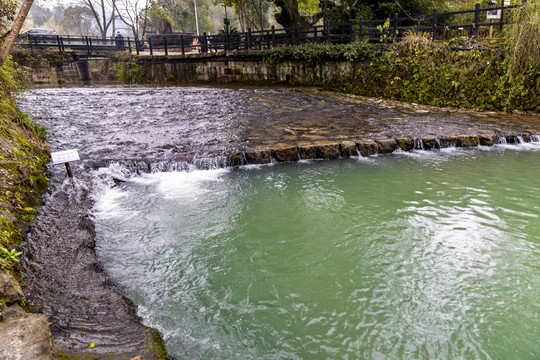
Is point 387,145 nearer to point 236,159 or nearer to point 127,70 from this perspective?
point 236,159

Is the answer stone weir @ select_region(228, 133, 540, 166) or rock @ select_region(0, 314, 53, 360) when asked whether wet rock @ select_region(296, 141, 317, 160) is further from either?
rock @ select_region(0, 314, 53, 360)

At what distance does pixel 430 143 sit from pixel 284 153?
143 inches

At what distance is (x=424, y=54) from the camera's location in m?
12.7

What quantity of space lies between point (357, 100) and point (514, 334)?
1178cm

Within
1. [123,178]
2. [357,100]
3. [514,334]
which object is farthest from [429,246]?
[357,100]

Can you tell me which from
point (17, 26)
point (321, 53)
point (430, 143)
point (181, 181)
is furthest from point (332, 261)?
point (321, 53)

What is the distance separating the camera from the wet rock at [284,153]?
7.51 metres

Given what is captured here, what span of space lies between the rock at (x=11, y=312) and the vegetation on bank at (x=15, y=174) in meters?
0.65

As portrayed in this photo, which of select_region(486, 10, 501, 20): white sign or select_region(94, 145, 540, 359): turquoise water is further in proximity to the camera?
select_region(486, 10, 501, 20): white sign

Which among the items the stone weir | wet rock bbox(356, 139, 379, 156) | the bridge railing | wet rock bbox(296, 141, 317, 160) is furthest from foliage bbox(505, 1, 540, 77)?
wet rock bbox(296, 141, 317, 160)

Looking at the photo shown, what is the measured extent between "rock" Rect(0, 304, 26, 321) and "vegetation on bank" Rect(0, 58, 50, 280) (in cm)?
65

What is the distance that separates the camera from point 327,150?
25.3ft

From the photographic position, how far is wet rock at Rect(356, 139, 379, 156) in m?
7.91

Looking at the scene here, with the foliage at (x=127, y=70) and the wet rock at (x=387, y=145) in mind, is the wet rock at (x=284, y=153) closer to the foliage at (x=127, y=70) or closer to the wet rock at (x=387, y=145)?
the wet rock at (x=387, y=145)
